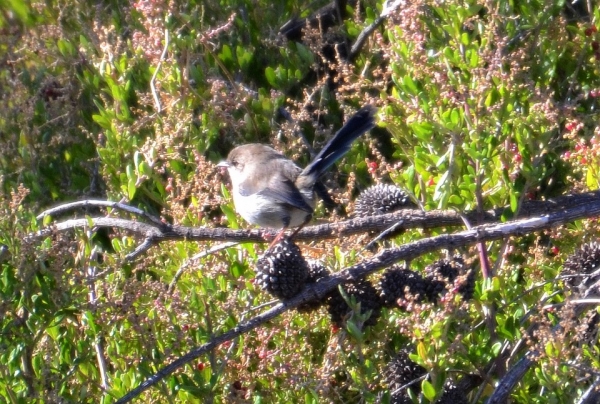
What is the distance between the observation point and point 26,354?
3.08 metres

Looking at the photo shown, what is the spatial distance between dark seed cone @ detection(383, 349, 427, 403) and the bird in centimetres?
125

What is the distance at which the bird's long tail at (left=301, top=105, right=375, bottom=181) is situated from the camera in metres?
3.86

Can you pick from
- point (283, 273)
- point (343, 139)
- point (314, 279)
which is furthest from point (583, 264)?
point (343, 139)

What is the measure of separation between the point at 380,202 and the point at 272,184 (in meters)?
1.58

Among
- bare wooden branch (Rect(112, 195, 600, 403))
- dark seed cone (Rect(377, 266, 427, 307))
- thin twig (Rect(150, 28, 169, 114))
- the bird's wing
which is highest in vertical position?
thin twig (Rect(150, 28, 169, 114))

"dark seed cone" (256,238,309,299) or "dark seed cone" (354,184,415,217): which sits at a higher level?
"dark seed cone" (256,238,309,299)

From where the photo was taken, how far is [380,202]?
347cm

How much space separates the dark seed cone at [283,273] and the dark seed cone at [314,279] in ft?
0.26

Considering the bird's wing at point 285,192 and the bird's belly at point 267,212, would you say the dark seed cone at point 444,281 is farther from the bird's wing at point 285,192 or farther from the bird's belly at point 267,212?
the bird's belly at point 267,212

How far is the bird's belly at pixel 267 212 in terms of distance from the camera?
455cm

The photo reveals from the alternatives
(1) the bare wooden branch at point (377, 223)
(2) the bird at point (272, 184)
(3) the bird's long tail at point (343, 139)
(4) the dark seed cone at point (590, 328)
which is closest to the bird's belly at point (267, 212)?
(2) the bird at point (272, 184)

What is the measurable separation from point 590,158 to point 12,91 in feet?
9.91

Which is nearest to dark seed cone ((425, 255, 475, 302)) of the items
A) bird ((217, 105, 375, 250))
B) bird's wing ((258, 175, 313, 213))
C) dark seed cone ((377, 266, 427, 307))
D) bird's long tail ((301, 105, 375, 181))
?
dark seed cone ((377, 266, 427, 307))

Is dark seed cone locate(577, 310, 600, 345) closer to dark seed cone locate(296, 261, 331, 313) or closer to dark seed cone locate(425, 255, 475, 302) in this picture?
dark seed cone locate(425, 255, 475, 302)
